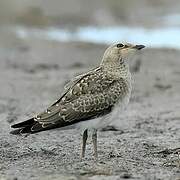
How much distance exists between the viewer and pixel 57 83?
15.3 meters

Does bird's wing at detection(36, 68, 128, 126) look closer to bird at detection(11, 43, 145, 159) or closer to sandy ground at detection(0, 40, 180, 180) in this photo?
bird at detection(11, 43, 145, 159)

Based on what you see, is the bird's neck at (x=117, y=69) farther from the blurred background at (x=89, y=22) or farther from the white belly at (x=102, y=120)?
the blurred background at (x=89, y=22)

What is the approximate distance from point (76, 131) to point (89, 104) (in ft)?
8.69

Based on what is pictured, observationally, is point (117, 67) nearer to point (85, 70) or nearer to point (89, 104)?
point (89, 104)

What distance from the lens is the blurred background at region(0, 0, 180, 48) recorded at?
2247 cm

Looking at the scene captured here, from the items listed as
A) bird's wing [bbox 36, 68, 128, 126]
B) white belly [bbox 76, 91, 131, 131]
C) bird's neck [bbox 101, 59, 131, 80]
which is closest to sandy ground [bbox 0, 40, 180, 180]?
white belly [bbox 76, 91, 131, 131]

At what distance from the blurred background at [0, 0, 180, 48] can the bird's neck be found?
11.8 m

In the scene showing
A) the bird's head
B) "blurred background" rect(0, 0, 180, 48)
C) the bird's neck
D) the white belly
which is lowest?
the white belly

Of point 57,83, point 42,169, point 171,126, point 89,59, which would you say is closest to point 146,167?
point 42,169

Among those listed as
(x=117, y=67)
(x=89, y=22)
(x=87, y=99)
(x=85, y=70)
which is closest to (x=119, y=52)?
(x=117, y=67)

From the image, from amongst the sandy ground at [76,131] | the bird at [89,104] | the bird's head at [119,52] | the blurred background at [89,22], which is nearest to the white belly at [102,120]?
the bird at [89,104]

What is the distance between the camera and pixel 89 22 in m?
25.5

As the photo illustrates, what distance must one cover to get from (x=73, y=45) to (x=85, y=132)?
12739 millimetres

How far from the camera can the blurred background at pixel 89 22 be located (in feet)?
73.7
